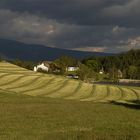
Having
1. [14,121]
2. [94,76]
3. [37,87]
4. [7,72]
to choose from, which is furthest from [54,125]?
[94,76]

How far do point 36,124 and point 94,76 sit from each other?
17385cm

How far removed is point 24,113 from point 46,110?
231 centimetres

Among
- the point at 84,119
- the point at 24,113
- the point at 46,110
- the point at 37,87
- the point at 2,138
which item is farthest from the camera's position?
the point at 37,87

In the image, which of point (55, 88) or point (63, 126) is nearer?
point (63, 126)

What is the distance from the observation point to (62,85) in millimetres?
81938

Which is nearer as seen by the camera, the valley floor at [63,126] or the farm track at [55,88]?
the valley floor at [63,126]

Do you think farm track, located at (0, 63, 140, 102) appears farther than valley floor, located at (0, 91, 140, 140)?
Yes

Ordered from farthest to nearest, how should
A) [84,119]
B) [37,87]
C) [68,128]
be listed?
[37,87] → [84,119] → [68,128]

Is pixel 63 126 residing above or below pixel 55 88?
below

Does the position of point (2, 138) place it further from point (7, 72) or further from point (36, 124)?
point (7, 72)

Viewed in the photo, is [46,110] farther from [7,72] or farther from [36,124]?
[7,72]

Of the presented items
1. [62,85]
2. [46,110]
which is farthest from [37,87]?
[46,110]

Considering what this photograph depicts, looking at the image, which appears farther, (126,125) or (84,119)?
(84,119)

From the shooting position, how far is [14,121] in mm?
20172
